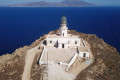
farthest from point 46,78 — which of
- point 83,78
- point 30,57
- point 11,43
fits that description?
point 11,43

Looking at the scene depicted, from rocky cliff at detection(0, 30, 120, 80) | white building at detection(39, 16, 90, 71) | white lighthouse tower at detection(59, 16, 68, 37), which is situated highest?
white lighthouse tower at detection(59, 16, 68, 37)

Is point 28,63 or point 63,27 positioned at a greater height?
point 63,27

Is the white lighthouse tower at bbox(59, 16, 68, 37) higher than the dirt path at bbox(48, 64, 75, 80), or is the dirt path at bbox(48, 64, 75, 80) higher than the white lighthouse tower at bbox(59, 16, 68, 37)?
the white lighthouse tower at bbox(59, 16, 68, 37)

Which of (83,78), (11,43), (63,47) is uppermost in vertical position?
(63,47)

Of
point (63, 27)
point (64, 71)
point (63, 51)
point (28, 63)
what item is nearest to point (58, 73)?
point (64, 71)

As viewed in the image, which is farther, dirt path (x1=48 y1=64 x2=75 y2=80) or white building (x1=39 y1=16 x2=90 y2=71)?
white building (x1=39 y1=16 x2=90 y2=71)

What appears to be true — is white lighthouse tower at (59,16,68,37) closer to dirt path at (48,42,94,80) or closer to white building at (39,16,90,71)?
white building at (39,16,90,71)

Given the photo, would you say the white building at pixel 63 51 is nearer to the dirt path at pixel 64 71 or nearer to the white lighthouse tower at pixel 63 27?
the white lighthouse tower at pixel 63 27

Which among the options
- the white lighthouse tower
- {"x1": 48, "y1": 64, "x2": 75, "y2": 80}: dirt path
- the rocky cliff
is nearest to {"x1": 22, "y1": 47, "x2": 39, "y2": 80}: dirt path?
the rocky cliff

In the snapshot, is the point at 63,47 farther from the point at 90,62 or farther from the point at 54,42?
the point at 90,62

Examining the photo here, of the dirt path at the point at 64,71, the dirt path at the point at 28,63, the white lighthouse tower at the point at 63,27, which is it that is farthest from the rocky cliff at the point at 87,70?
the white lighthouse tower at the point at 63,27

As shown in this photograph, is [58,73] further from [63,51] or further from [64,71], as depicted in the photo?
[63,51]
